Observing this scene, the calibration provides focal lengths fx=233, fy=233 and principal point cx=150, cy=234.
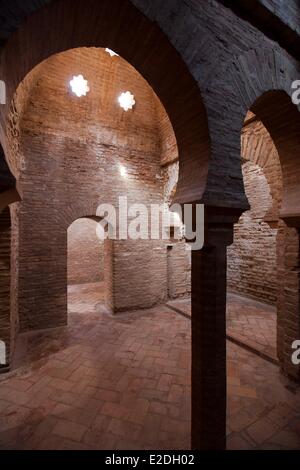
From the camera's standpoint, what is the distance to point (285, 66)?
3.16 m

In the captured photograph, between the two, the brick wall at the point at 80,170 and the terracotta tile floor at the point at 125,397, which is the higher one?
the brick wall at the point at 80,170

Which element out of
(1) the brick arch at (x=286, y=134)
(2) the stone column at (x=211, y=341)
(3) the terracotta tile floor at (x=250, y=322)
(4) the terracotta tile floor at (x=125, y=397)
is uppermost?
(1) the brick arch at (x=286, y=134)

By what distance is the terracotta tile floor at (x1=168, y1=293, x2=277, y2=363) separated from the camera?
Answer: 4941 millimetres

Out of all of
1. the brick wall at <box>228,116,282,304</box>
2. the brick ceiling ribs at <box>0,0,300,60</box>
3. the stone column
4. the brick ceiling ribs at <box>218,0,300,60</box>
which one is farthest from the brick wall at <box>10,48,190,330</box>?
the stone column

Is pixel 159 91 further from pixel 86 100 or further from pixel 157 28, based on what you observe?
pixel 86 100

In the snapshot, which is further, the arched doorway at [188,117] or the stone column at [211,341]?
the stone column at [211,341]

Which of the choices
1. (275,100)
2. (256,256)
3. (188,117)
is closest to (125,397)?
(188,117)

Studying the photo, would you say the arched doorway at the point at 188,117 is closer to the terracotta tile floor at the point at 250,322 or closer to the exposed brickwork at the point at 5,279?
the exposed brickwork at the point at 5,279

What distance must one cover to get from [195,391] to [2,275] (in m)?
3.90

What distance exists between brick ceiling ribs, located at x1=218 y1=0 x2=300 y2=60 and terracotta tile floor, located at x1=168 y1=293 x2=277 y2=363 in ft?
16.9

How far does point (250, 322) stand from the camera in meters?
6.21

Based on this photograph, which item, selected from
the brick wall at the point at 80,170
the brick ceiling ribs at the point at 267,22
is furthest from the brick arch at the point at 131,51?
the brick wall at the point at 80,170

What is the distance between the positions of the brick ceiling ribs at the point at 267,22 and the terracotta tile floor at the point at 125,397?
5.03 metres

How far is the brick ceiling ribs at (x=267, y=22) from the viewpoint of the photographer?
8.94 ft
